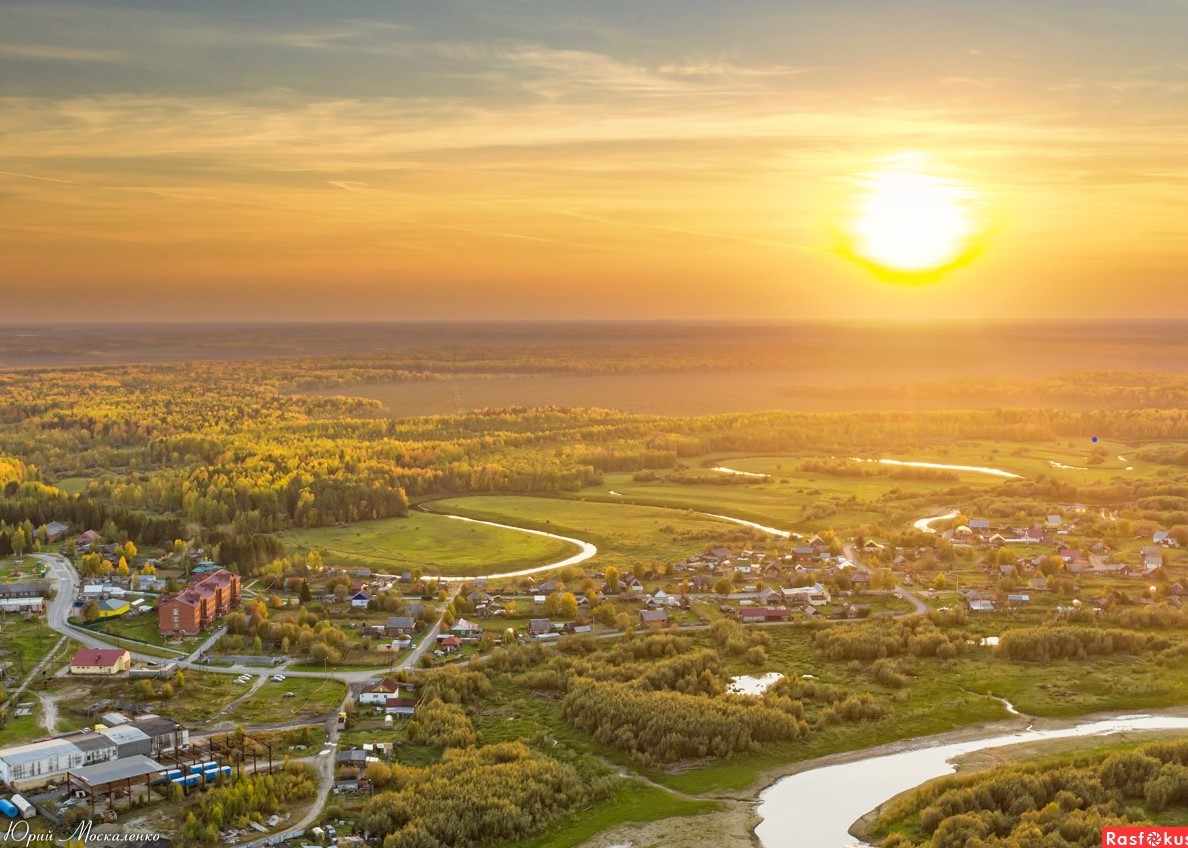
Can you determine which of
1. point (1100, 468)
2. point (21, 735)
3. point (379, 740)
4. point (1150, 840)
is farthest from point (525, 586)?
point (1100, 468)

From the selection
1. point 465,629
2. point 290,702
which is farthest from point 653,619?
point 290,702

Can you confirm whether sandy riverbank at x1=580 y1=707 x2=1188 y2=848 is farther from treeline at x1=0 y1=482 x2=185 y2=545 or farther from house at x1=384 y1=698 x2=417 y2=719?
treeline at x1=0 y1=482 x2=185 y2=545

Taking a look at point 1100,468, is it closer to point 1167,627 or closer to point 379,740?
point 1167,627

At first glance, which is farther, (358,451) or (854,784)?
(358,451)

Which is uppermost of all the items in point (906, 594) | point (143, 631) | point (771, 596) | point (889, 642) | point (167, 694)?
point (889, 642)

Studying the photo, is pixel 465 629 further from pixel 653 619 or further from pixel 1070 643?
pixel 1070 643

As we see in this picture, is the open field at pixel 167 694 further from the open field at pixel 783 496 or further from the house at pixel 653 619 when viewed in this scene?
the open field at pixel 783 496

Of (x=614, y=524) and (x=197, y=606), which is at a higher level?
(x=197, y=606)

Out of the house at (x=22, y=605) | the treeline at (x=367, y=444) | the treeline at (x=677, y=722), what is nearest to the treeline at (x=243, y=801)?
the treeline at (x=677, y=722)
